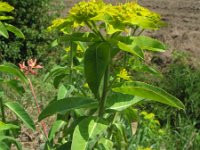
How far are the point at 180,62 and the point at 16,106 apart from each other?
396 cm

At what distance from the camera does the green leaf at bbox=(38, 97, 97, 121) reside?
7.05 feet

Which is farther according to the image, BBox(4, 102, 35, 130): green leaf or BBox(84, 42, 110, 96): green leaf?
BBox(4, 102, 35, 130): green leaf

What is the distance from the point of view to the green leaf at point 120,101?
2.18 meters

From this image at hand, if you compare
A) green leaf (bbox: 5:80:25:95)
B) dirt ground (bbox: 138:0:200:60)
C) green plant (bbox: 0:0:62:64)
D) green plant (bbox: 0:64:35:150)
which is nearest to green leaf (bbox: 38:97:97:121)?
green plant (bbox: 0:64:35:150)

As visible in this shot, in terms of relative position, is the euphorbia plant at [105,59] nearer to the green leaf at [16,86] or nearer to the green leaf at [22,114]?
the green leaf at [22,114]

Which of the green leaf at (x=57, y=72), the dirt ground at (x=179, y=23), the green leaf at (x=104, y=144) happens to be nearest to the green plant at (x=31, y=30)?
Result: the dirt ground at (x=179, y=23)

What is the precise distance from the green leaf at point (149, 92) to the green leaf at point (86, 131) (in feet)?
0.48

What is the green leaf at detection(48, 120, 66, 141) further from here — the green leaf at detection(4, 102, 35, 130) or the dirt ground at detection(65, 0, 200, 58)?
the dirt ground at detection(65, 0, 200, 58)

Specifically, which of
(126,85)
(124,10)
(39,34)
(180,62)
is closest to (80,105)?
(126,85)

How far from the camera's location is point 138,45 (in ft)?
6.71

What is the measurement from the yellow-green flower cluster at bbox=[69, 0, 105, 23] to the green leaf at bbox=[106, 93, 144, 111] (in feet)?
1.20

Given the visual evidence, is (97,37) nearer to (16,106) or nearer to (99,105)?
(99,105)

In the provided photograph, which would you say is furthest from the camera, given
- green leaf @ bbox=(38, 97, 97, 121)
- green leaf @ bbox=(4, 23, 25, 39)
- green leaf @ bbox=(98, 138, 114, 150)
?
green leaf @ bbox=(4, 23, 25, 39)

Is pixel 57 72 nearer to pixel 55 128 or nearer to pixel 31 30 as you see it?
pixel 55 128
